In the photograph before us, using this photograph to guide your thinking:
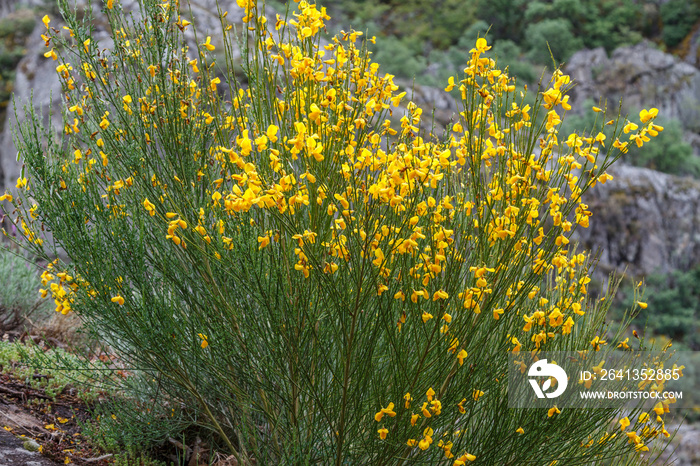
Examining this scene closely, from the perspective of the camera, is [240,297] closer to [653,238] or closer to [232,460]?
[232,460]

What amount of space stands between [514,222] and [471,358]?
20.8 inches

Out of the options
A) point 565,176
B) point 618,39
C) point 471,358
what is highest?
point 565,176

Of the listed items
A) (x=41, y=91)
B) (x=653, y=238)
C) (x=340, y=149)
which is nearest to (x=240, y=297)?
(x=340, y=149)

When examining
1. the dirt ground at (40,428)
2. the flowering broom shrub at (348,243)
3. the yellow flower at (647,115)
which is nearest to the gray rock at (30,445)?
the dirt ground at (40,428)

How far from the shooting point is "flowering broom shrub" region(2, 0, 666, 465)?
159 cm

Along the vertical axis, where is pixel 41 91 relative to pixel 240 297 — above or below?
below

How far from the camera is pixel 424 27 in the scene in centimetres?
2772

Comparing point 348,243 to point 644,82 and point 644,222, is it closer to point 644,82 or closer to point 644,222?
point 644,222

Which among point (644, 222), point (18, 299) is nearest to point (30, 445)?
point (18, 299)

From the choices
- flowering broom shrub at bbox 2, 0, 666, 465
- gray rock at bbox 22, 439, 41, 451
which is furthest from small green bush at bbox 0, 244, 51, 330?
flowering broom shrub at bbox 2, 0, 666, 465

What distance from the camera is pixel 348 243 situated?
5.42ft

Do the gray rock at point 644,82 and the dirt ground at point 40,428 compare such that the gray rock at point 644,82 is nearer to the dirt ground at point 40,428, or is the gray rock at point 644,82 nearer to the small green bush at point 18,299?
the small green bush at point 18,299

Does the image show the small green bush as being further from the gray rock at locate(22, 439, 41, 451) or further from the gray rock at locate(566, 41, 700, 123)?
the gray rock at locate(566, 41, 700, 123)

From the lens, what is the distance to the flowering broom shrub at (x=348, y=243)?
5.23ft
